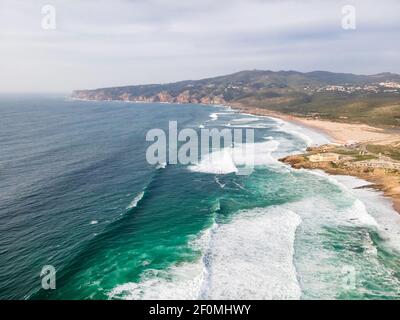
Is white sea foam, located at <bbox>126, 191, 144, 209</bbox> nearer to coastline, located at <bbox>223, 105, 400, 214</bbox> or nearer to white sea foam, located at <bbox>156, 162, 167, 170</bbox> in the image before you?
white sea foam, located at <bbox>156, 162, 167, 170</bbox>

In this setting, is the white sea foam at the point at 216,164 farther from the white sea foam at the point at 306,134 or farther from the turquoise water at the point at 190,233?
the white sea foam at the point at 306,134

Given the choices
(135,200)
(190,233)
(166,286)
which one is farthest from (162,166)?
(166,286)

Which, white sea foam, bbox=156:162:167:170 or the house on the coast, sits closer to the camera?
white sea foam, bbox=156:162:167:170

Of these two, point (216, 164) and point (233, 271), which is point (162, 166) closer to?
point (216, 164)

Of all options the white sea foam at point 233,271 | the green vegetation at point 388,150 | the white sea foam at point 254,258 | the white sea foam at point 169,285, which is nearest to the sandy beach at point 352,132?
the green vegetation at point 388,150

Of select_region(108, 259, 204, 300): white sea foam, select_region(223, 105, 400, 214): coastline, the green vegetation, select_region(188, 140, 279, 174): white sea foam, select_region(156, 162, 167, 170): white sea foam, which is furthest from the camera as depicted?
the green vegetation

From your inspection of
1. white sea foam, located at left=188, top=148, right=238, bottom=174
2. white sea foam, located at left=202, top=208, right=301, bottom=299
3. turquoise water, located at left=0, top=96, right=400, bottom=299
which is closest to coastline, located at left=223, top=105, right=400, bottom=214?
turquoise water, located at left=0, top=96, right=400, bottom=299
